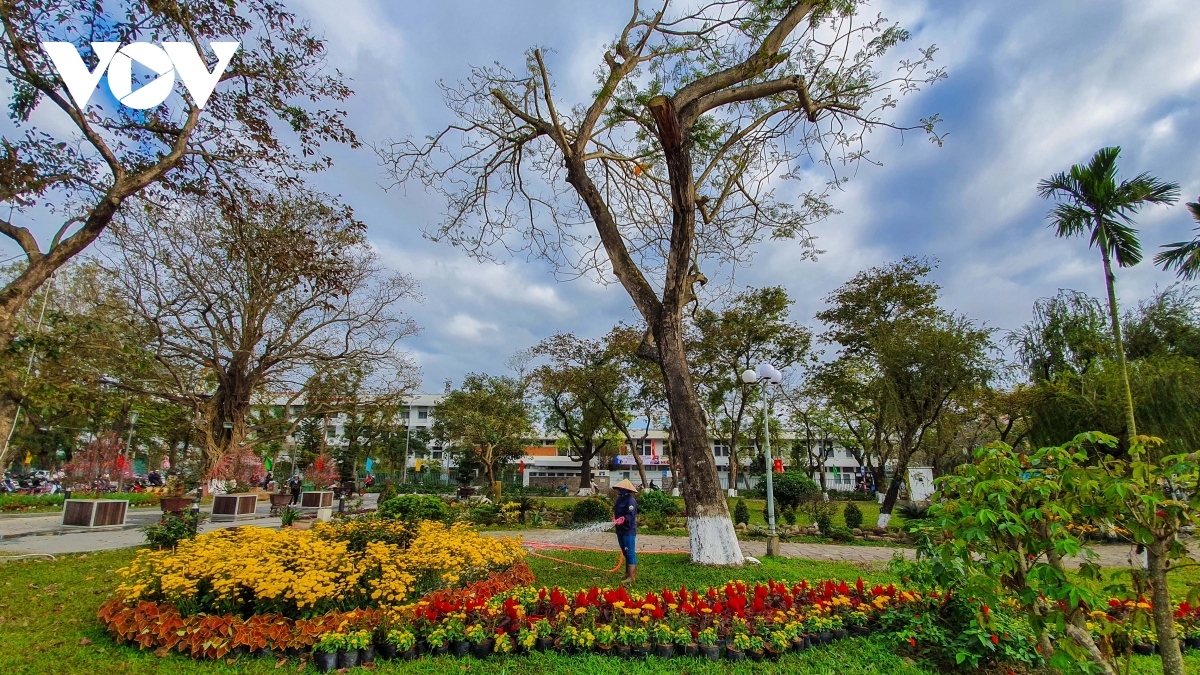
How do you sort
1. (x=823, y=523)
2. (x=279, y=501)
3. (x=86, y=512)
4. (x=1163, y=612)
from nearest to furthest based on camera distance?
(x=1163, y=612) < (x=86, y=512) < (x=823, y=523) < (x=279, y=501)

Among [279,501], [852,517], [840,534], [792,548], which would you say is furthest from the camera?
[279,501]

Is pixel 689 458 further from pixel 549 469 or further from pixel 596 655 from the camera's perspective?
pixel 549 469

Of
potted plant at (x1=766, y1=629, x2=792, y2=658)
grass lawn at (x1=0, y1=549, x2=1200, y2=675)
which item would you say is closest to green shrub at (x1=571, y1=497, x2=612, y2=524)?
grass lawn at (x1=0, y1=549, x2=1200, y2=675)

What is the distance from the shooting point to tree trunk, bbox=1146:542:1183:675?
2775 millimetres

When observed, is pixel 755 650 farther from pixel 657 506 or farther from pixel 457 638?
pixel 657 506

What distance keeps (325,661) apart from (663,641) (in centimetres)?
253

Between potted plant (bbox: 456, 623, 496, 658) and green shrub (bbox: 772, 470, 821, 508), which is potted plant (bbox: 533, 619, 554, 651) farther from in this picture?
green shrub (bbox: 772, 470, 821, 508)

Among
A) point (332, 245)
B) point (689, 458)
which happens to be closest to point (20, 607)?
point (689, 458)

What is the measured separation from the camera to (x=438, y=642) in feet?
14.2

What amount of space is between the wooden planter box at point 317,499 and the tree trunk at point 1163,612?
1893cm

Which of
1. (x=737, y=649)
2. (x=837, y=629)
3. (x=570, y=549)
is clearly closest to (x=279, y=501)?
(x=570, y=549)

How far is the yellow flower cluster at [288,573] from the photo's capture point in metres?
4.73

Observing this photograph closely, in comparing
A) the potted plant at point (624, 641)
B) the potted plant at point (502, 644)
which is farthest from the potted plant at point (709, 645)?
the potted plant at point (502, 644)

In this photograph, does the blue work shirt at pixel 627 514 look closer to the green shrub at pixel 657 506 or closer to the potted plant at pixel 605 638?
the potted plant at pixel 605 638
